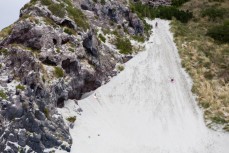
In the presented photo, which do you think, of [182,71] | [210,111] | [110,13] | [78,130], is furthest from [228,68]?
[78,130]

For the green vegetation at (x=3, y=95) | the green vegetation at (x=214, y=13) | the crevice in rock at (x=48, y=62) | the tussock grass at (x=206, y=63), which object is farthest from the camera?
the green vegetation at (x=214, y=13)

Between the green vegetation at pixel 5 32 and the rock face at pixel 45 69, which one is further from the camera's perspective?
the green vegetation at pixel 5 32

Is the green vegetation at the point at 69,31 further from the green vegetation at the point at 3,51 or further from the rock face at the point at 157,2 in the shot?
the rock face at the point at 157,2

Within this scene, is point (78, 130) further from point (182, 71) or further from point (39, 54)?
point (182, 71)

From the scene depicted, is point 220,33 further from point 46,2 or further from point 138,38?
point 46,2

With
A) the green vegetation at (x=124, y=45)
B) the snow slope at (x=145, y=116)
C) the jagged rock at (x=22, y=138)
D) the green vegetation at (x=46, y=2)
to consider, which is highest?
the green vegetation at (x=46, y=2)

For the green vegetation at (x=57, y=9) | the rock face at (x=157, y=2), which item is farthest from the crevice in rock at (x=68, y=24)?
the rock face at (x=157, y=2)

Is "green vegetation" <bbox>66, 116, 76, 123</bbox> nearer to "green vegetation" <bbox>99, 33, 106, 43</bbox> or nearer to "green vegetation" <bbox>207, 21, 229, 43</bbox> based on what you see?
"green vegetation" <bbox>99, 33, 106, 43</bbox>

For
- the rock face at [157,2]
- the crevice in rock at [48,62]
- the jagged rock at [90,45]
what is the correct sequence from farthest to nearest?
the rock face at [157,2] < the jagged rock at [90,45] < the crevice in rock at [48,62]
